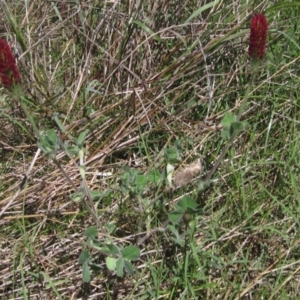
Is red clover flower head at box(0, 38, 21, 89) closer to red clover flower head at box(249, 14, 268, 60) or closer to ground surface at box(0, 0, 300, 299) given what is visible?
ground surface at box(0, 0, 300, 299)

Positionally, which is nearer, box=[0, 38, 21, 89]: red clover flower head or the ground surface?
box=[0, 38, 21, 89]: red clover flower head

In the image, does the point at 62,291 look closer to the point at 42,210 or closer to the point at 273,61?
the point at 42,210

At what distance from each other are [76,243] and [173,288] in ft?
1.09

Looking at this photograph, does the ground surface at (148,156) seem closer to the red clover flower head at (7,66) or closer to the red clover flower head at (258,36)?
the red clover flower head at (7,66)

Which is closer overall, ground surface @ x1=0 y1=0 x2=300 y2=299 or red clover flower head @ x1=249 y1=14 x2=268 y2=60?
red clover flower head @ x1=249 y1=14 x2=268 y2=60

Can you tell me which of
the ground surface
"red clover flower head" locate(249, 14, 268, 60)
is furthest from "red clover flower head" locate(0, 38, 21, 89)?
"red clover flower head" locate(249, 14, 268, 60)

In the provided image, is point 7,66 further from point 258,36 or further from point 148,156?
point 148,156

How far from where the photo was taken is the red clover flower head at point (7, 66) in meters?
1.48

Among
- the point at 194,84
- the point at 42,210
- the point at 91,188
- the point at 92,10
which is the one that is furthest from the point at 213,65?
the point at 42,210

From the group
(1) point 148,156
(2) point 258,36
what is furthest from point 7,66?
(1) point 148,156

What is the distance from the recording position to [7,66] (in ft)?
4.87

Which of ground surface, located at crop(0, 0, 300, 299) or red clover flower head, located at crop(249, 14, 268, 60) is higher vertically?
red clover flower head, located at crop(249, 14, 268, 60)

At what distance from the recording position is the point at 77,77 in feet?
7.79

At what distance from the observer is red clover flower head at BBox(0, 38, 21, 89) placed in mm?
1478
